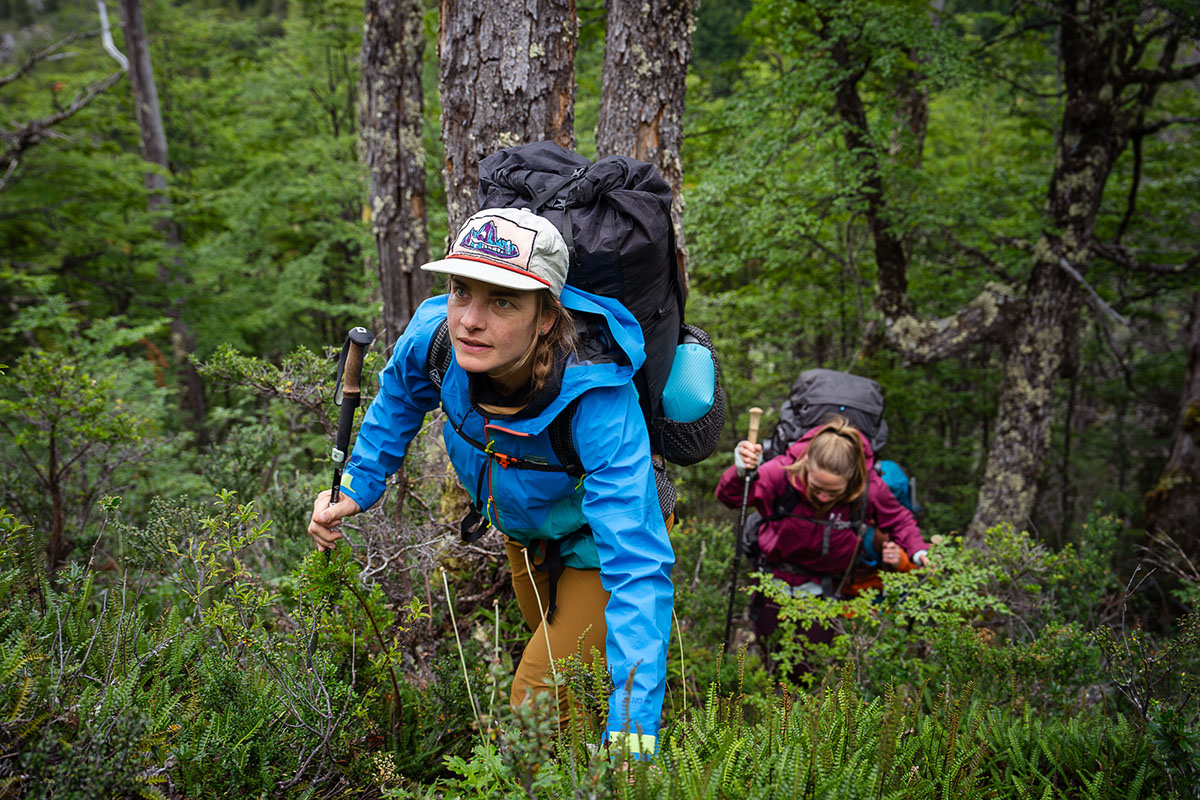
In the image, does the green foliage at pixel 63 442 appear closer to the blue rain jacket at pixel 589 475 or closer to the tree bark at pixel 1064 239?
the blue rain jacket at pixel 589 475

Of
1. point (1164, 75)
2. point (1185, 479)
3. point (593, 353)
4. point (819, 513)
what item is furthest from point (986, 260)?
point (593, 353)

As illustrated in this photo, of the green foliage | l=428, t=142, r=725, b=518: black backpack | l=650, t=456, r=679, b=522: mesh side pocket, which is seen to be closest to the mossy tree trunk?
l=428, t=142, r=725, b=518: black backpack

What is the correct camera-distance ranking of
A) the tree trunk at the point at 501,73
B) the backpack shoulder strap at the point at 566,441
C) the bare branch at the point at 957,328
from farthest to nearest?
the bare branch at the point at 957,328, the tree trunk at the point at 501,73, the backpack shoulder strap at the point at 566,441

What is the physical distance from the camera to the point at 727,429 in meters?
10.3

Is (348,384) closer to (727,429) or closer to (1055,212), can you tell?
(1055,212)

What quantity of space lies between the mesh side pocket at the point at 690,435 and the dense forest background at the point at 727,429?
30.5 inches

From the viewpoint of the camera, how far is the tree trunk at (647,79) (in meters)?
3.79

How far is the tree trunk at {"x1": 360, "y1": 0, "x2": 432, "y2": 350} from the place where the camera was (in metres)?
5.35

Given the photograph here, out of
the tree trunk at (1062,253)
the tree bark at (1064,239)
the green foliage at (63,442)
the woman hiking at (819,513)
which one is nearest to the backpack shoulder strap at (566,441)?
the woman hiking at (819,513)

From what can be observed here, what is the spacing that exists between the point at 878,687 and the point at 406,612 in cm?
230

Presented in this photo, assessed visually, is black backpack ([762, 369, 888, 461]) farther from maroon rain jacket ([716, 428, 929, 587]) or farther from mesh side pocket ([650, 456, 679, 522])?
mesh side pocket ([650, 456, 679, 522])

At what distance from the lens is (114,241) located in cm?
985

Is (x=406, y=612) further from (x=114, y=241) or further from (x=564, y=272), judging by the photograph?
(x=114, y=241)

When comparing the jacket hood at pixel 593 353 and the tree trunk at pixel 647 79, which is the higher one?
the tree trunk at pixel 647 79
